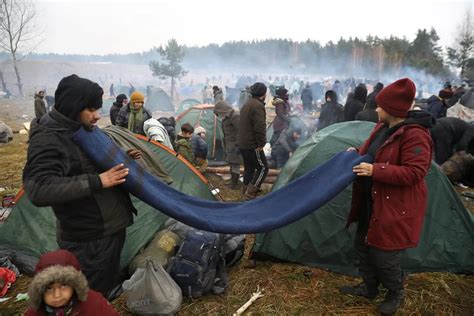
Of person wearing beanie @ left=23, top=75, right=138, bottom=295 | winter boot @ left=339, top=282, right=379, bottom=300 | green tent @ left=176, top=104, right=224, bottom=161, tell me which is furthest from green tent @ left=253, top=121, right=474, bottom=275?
green tent @ left=176, top=104, right=224, bottom=161

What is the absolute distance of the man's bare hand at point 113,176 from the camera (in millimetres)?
2137

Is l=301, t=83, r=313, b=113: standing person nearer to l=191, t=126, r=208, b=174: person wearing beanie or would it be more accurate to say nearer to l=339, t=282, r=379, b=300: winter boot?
l=191, t=126, r=208, b=174: person wearing beanie

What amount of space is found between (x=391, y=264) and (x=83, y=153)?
2395 millimetres

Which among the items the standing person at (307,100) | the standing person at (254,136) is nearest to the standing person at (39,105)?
the standing person at (254,136)

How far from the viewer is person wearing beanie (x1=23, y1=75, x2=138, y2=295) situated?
2.01 m

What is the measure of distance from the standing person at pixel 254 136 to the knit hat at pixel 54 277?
13.5 ft

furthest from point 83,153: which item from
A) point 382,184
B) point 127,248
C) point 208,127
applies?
point 208,127

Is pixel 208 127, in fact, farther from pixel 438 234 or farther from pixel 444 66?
pixel 444 66

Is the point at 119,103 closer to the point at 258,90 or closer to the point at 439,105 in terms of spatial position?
the point at 258,90

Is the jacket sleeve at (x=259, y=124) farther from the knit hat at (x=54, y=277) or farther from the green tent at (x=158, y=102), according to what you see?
the green tent at (x=158, y=102)

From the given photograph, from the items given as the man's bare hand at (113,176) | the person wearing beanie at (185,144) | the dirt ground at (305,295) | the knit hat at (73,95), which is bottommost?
the dirt ground at (305,295)

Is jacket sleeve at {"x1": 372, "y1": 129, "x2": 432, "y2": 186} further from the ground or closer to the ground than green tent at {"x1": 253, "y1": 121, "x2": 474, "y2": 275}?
further from the ground

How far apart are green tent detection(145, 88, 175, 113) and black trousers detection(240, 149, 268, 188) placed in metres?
16.9

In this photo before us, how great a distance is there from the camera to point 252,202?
2.97 meters
